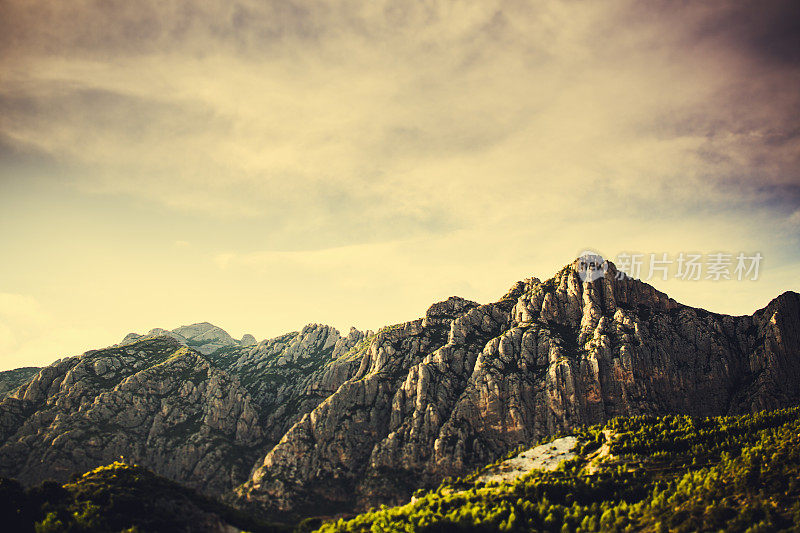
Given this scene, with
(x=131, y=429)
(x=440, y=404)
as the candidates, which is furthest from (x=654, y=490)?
(x=131, y=429)

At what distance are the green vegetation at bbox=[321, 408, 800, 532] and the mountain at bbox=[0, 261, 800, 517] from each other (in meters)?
48.6

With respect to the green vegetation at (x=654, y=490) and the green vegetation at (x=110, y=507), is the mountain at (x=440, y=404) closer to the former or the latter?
the green vegetation at (x=654, y=490)

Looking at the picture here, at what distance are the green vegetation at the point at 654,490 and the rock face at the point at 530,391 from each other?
156 ft

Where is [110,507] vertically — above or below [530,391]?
below

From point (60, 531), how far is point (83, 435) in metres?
135

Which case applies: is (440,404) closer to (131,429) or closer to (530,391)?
(530,391)

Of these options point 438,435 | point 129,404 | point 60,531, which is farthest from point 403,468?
point 129,404

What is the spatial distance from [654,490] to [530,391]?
3739 inches

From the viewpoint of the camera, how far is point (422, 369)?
6919 inches

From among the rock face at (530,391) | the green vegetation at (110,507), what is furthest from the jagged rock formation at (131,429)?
the green vegetation at (110,507)

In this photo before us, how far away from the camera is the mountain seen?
14550 centimetres

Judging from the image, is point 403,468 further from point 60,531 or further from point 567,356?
point 60,531

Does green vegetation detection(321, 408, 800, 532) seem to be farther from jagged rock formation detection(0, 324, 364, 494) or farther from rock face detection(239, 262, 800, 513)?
jagged rock formation detection(0, 324, 364, 494)

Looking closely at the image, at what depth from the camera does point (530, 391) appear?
15850 cm
